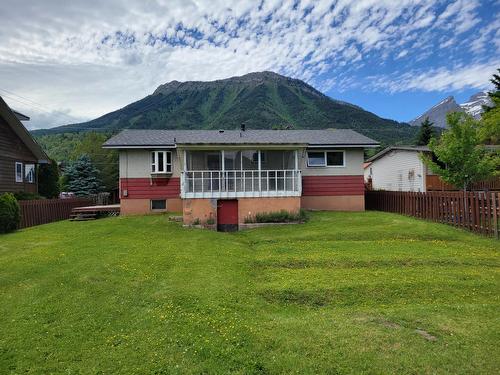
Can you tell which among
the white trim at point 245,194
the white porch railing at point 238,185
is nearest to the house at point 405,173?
the white porch railing at point 238,185

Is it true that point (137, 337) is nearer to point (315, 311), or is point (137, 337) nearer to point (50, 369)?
point (50, 369)

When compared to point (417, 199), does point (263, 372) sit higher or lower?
lower

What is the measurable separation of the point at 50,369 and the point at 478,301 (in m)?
7.34

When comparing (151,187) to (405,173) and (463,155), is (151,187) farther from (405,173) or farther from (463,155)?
(405,173)

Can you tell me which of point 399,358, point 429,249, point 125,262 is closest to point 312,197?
point 429,249

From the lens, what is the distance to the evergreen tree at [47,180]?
29.9 m

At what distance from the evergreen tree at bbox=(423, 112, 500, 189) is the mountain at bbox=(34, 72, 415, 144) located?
65.8 m

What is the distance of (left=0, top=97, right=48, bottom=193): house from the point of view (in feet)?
72.9

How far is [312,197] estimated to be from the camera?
71.1 ft

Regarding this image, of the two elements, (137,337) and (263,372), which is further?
(137,337)

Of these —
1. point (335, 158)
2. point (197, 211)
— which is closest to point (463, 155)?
point (335, 158)

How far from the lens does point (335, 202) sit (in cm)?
2164

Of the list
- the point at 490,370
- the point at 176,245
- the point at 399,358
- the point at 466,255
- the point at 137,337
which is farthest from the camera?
the point at 176,245

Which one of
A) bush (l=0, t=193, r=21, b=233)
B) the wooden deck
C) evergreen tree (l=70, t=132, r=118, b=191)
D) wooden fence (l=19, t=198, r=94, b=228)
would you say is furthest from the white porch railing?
evergreen tree (l=70, t=132, r=118, b=191)
